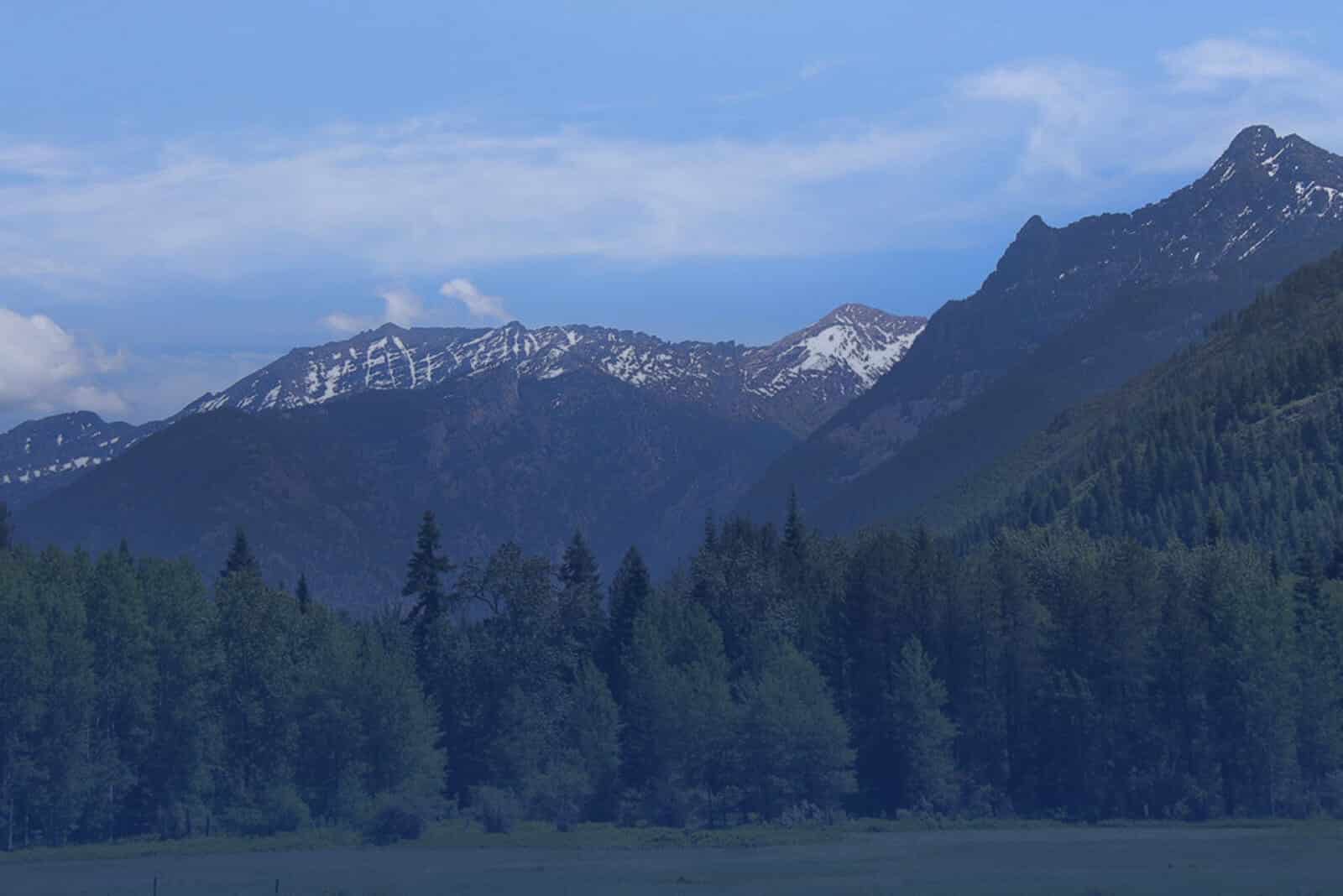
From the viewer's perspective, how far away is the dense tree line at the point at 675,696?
122 meters

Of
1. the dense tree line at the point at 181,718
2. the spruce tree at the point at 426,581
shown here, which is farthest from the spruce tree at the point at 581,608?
the dense tree line at the point at 181,718

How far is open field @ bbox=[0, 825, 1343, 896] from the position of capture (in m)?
85.9

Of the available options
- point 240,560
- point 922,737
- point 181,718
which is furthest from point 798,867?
point 240,560

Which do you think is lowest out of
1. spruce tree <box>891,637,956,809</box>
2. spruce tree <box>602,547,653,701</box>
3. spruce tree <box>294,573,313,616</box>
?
spruce tree <box>891,637,956,809</box>

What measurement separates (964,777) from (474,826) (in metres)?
32.6

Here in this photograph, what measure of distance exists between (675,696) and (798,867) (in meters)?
31.8

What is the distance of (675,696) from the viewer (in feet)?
414

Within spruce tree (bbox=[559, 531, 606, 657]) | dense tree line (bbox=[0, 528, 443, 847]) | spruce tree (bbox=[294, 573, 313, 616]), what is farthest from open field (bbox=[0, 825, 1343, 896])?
spruce tree (bbox=[294, 573, 313, 616])

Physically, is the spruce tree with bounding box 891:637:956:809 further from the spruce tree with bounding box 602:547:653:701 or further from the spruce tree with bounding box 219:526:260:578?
the spruce tree with bounding box 219:526:260:578

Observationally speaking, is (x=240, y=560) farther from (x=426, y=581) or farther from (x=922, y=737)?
(x=922, y=737)

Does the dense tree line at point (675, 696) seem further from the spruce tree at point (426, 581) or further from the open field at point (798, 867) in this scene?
the open field at point (798, 867)

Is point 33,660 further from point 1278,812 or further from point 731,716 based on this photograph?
point 1278,812

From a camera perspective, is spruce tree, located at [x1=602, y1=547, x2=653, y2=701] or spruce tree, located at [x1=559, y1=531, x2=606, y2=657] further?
spruce tree, located at [x1=559, y1=531, x2=606, y2=657]

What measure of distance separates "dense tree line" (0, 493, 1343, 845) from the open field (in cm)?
951
